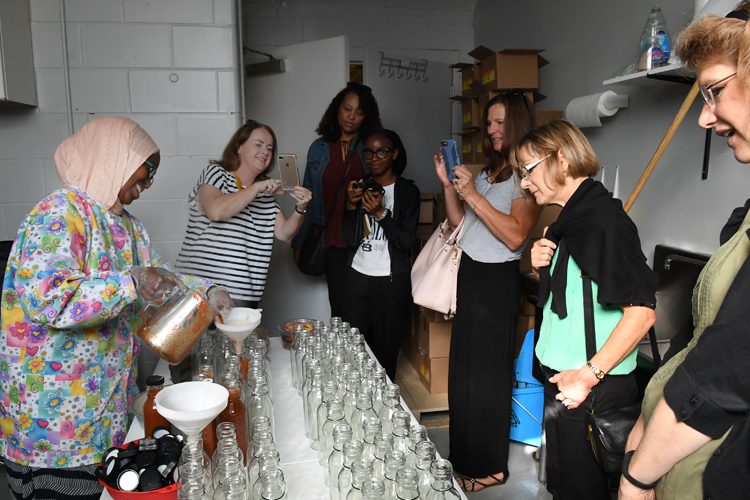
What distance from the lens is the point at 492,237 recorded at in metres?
2.05

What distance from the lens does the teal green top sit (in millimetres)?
1411

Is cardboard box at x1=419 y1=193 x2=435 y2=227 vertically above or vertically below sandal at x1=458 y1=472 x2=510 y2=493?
above

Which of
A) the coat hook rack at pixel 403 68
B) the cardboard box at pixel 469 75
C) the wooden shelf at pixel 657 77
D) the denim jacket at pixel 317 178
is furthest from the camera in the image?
the coat hook rack at pixel 403 68

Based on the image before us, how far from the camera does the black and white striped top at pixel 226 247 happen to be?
7.40 feet

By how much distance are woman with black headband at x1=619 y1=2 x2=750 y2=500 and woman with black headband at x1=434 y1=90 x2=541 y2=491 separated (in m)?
1.06

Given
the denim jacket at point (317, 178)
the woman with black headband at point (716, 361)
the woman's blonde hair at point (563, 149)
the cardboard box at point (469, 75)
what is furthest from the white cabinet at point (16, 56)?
the woman with black headband at point (716, 361)

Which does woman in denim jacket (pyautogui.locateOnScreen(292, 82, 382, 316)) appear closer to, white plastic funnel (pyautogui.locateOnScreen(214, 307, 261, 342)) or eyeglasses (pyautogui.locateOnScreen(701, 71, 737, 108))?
white plastic funnel (pyautogui.locateOnScreen(214, 307, 261, 342))

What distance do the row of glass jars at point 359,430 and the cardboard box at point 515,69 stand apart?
6.66ft

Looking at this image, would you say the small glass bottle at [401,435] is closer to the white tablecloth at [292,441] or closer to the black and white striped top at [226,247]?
the white tablecloth at [292,441]

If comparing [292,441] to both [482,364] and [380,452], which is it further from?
[482,364]

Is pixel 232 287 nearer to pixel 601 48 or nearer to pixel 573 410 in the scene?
pixel 573 410

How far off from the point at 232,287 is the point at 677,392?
1.81 metres

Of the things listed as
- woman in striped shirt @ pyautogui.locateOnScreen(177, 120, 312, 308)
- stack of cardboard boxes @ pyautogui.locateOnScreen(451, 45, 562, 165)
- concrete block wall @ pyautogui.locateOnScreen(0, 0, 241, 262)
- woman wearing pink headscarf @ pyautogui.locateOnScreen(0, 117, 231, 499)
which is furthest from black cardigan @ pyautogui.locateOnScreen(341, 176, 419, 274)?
woman wearing pink headscarf @ pyautogui.locateOnScreen(0, 117, 231, 499)

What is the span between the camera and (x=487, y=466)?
7.27 feet
